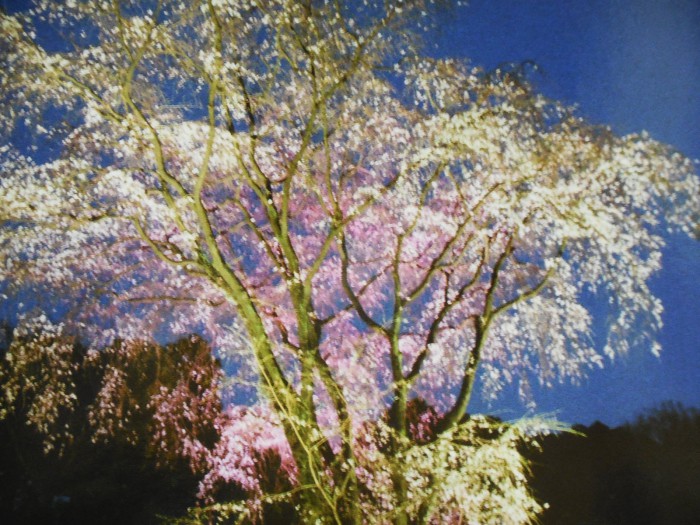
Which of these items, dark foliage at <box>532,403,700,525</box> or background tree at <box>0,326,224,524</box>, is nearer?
background tree at <box>0,326,224,524</box>

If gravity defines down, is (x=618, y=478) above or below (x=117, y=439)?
below

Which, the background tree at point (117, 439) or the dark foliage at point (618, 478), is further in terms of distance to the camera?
the dark foliage at point (618, 478)

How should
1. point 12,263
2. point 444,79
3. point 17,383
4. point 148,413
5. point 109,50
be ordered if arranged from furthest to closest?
point 148,413 → point 17,383 → point 12,263 → point 444,79 → point 109,50

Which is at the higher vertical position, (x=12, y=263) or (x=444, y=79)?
(x=444, y=79)

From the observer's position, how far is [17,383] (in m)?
11.9

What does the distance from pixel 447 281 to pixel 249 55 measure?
12.1 ft

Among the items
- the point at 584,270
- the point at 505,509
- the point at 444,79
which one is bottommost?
the point at 505,509

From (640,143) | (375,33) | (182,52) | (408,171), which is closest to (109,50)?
(182,52)

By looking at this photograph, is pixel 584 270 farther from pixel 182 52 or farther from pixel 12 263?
pixel 12 263

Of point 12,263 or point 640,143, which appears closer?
point 640,143

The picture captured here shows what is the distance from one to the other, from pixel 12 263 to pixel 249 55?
4.01 m

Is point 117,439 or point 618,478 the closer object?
point 117,439

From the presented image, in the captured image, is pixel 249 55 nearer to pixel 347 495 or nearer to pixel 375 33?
pixel 375 33

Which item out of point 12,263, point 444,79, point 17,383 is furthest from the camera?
point 17,383
